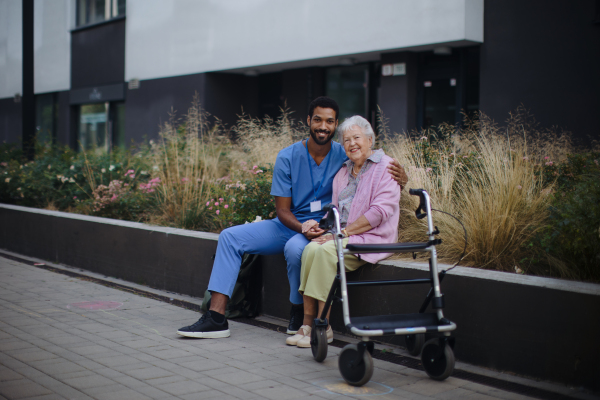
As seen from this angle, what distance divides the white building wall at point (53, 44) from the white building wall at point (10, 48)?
6.07 ft

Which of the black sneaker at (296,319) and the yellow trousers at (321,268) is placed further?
the black sneaker at (296,319)

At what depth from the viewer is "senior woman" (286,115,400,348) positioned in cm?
425

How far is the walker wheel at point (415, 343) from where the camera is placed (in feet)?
13.2

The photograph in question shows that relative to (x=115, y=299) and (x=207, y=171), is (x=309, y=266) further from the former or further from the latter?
(x=207, y=171)

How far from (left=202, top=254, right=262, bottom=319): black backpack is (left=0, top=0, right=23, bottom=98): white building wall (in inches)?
743

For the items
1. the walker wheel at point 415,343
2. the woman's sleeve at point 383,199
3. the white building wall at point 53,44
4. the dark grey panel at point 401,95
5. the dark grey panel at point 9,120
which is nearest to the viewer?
the walker wheel at point 415,343

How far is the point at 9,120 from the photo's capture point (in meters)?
21.8

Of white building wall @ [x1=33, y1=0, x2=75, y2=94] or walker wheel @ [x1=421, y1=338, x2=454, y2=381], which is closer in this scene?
walker wheel @ [x1=421, y1=338, x2=454, y2=381]

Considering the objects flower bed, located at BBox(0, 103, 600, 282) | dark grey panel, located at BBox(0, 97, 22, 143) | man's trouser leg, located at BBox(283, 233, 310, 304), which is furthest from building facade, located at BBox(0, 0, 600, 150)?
man's trouser leg, located at BBox(283, 233, 310, 304)

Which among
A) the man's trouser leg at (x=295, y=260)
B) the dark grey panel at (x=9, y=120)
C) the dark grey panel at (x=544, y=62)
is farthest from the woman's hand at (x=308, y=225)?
the dark grey panel at (x=9, y=120)

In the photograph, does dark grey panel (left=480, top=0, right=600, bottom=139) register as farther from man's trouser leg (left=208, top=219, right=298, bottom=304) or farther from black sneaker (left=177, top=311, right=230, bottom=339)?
black sneaker (left=177, top=311, right=230, bottom=339)

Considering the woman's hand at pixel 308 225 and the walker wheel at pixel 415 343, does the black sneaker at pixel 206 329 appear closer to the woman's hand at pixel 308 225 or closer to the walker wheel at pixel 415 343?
the woman's hand at pixel 308 225

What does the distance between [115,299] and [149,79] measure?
1065cm

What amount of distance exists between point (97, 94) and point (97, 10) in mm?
2489
